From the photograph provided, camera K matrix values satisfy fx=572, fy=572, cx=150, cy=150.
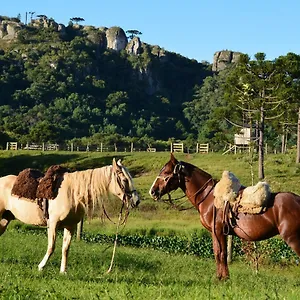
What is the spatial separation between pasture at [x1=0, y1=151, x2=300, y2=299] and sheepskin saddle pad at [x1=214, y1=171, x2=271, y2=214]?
45.0 inches

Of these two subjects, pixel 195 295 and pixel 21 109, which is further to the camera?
pixel 21 109

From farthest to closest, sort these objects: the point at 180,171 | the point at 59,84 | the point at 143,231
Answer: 1. the point at 59,84
2. the point at 143,231
3. the point at 180,171

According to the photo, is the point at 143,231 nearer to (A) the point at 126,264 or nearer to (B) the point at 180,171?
(A) the point at 126,264

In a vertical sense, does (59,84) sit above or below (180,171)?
above

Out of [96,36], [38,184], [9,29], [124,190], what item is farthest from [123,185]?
[96,36]

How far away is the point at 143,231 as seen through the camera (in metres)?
23.4

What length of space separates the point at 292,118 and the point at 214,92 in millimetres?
101237

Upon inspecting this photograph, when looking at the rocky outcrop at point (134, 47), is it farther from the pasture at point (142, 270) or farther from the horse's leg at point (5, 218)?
the horse's leg at point (5, 218)

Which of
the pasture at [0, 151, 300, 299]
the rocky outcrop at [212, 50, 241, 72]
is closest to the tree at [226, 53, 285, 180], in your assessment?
the pasture at [0, 151, 300, 299]

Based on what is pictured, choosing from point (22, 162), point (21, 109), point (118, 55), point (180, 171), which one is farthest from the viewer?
point (118, 55)

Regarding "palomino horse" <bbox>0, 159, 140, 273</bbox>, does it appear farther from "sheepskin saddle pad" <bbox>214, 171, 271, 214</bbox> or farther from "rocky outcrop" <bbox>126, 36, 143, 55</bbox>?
"rocky outcrop" <bbox>126, 36, 143, 55</bbox>

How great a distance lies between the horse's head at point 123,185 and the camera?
883 cm

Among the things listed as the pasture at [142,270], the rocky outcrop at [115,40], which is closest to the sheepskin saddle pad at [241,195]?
the pasture at [142,270]

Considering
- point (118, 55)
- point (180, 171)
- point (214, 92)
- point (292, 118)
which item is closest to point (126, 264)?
point (180, 171)
